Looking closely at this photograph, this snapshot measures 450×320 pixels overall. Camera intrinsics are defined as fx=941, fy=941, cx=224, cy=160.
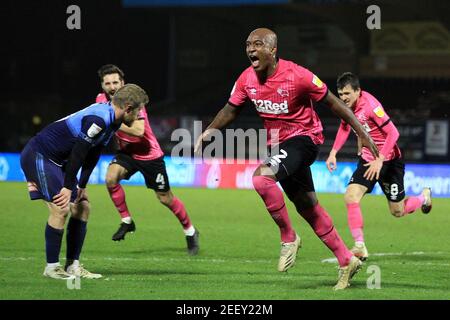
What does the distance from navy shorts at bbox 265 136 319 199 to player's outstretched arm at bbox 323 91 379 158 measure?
1.49 ft

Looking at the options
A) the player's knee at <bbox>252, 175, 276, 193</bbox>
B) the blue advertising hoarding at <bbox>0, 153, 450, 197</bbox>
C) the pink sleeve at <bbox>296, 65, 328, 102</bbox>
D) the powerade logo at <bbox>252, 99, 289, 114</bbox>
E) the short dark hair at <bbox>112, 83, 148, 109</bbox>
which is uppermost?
the pink sleeve at <bbox>296, 65, 328, 102</bbox>

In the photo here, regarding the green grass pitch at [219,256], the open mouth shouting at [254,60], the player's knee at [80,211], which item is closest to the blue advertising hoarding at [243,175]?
the green grass pitch at [219,256]

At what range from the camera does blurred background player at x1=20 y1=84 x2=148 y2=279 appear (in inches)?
326

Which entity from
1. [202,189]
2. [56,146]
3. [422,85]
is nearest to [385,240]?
[56,146]

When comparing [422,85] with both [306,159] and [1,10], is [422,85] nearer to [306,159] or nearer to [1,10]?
[1,10]

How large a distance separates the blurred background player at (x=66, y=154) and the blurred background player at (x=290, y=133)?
3.54 ft

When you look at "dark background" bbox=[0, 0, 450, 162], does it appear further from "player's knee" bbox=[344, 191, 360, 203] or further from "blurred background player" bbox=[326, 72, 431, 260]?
"player's knee" bbox=[344, 191, 360, 203]

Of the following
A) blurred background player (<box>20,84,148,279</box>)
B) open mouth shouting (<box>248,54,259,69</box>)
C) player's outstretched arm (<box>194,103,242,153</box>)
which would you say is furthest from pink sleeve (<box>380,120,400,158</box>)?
blurred background player (<box>20,84,148,279</box>)

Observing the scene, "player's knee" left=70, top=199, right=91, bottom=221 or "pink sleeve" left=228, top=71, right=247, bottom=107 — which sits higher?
"pink sleeve" left=228, top=71, right=247, bottom=107

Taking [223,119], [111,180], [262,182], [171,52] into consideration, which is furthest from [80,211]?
[171,52]

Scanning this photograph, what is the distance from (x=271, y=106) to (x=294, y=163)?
0.60 m

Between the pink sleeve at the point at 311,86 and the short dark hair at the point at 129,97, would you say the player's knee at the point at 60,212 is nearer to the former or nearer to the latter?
the short dark hair at the point at 129,97

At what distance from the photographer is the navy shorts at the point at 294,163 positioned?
8273 millimetres

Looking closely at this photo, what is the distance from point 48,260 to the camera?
28.6ft
